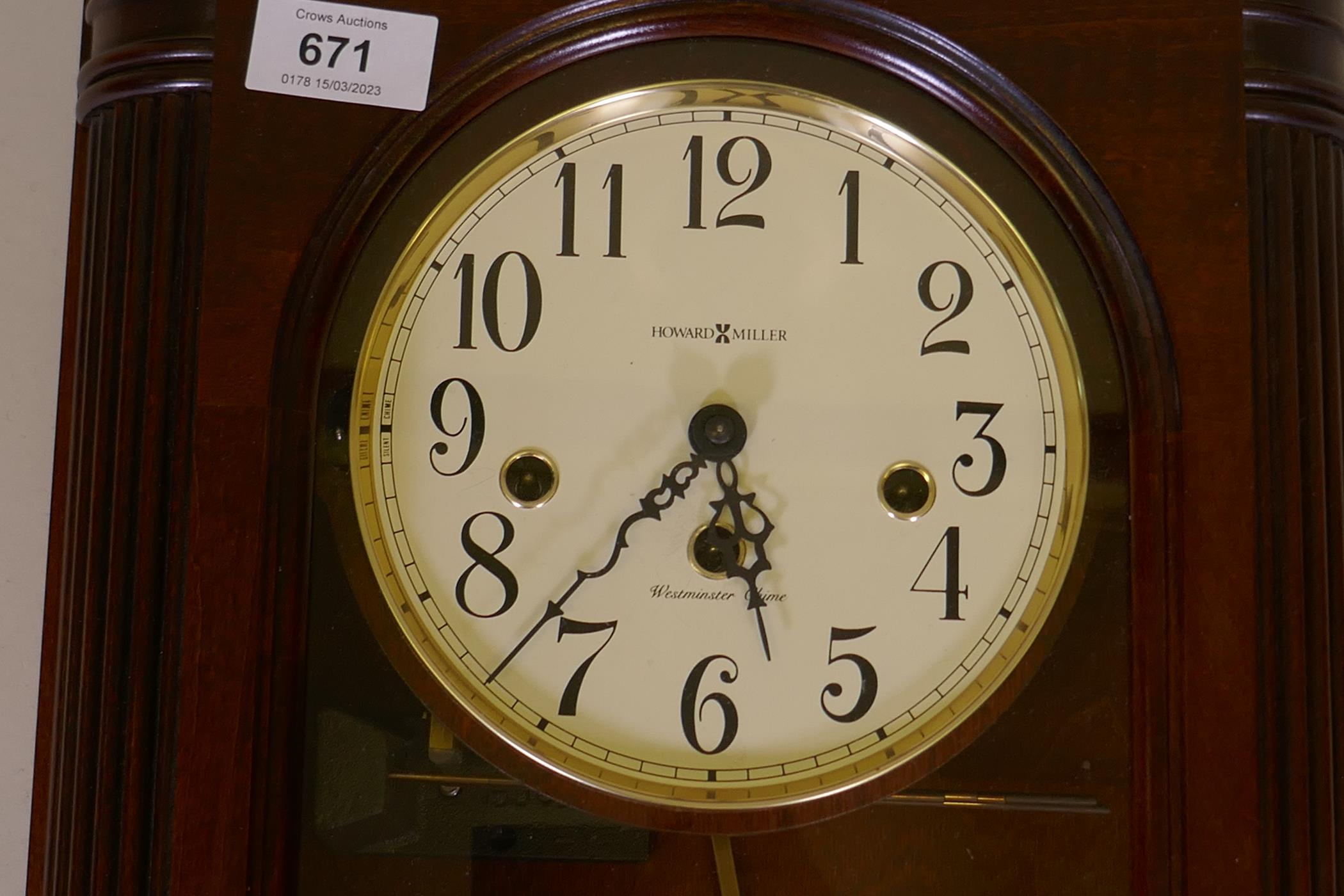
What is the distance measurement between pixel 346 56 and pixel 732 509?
1.14 feet

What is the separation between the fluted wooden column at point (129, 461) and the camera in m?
0.63

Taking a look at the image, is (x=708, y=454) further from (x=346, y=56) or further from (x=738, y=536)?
(x=346, y=56)

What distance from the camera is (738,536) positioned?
0.65 metres

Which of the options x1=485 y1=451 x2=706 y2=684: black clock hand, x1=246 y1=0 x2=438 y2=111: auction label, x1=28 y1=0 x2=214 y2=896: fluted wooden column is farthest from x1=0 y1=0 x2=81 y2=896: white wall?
x1=485 y1=451 x2=706 y2=684: black clock hand

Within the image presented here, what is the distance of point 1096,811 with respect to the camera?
2.05 feet

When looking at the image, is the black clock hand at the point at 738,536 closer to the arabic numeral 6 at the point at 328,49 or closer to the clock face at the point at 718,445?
the clock face at the point at 718,445

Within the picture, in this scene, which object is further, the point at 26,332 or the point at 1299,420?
the point at 26,332

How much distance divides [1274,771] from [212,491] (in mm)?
608

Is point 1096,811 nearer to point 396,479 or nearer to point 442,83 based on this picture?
point 396,479

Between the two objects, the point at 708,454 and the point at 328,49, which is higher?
the point at 328,49

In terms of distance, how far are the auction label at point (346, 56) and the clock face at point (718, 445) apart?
0.22ft

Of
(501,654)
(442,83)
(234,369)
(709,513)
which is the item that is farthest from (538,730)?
(442,83)

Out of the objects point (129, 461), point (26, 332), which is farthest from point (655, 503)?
point (26, 332)

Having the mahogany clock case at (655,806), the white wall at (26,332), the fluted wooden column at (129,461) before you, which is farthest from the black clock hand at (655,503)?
the white wall at (26,332)
